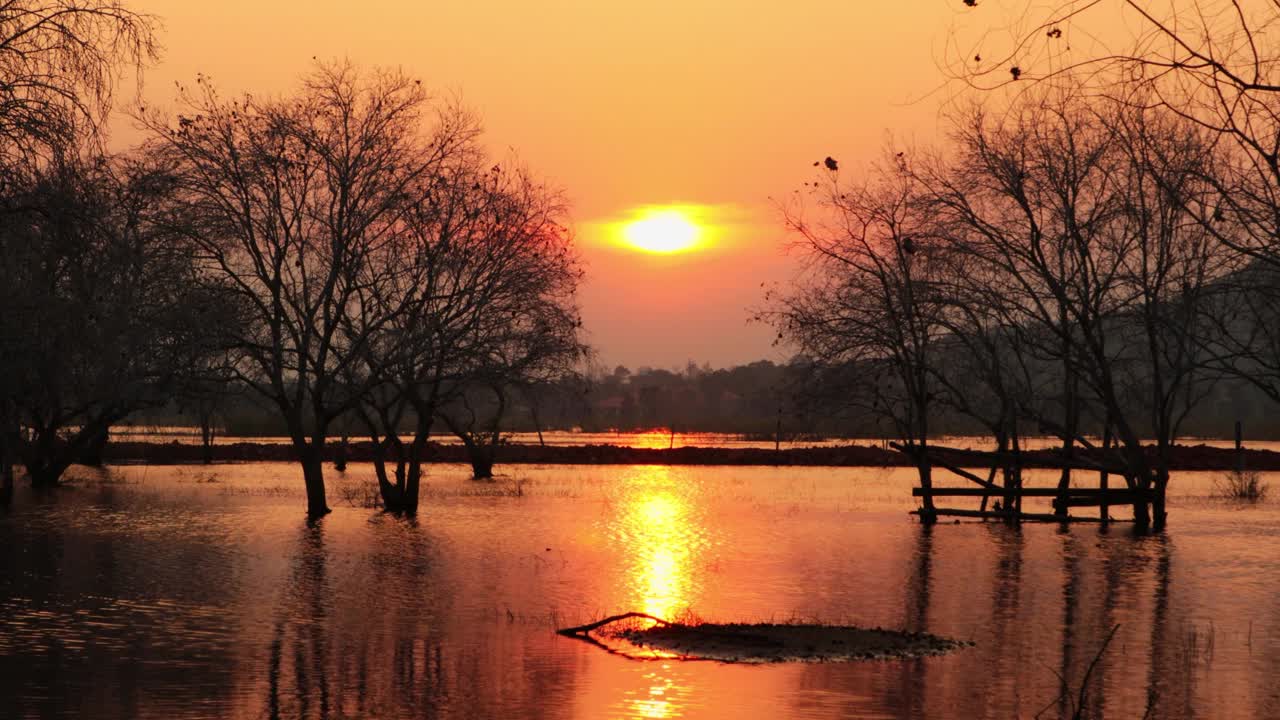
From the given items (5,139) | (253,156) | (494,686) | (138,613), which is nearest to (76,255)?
(5,139)

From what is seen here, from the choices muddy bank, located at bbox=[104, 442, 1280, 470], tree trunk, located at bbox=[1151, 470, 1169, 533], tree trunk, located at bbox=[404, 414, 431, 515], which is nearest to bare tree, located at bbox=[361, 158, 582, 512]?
tree trunk, located at bbox=[404, 414, 431, 515]

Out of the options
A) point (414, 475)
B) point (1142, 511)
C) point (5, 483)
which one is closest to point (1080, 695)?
point (1142, 511)

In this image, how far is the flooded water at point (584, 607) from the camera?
548 inches

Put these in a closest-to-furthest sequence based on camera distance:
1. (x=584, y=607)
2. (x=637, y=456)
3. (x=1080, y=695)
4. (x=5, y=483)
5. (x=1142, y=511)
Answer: (x=1080, y=695) → (x=584, y=607) → (x=1142, y=511) → (x=5, y=483) → (x=637, y=456)

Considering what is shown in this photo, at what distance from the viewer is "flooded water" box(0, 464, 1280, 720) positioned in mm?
13914

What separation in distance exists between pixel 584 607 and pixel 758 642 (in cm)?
486

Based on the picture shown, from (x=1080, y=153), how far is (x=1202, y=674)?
20625mm

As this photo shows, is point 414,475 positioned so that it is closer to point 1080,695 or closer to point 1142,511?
point 1142,511

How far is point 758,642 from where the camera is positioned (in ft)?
56.1

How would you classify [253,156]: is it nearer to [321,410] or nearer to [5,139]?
[321,410]

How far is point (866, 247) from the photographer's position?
3722 centimetres

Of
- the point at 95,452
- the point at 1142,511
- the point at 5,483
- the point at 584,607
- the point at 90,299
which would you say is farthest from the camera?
the point at 95,452

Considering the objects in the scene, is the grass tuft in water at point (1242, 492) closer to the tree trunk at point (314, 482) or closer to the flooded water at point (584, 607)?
the flooded water at point (584, 607)

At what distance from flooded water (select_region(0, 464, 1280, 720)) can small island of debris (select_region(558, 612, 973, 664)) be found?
18.5 inches
